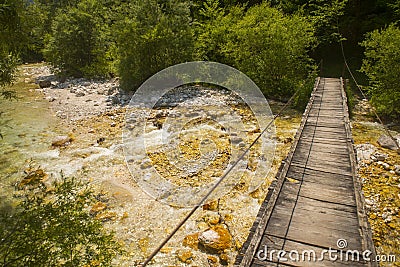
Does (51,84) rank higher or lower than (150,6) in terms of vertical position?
lower

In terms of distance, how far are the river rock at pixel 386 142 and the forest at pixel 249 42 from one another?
92.4 inches

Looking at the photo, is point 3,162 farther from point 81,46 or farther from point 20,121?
point 81,46

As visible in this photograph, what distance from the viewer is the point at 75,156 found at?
827cm

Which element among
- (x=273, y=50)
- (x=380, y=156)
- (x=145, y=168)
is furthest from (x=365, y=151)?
(x=273, y=50)

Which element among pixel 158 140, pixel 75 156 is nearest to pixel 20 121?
pixel 75 156

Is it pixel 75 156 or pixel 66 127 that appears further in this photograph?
pixel 66 127

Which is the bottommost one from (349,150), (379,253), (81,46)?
(379,253)

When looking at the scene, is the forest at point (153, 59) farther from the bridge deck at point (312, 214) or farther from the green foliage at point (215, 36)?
the bridge deck at point (312, 214)

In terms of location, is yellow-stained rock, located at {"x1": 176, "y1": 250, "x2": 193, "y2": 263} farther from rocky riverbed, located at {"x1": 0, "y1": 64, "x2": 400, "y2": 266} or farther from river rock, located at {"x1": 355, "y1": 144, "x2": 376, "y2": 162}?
river rock, located at {"x1": 355, "y1": 144, "x2": 376, "y2": 162}

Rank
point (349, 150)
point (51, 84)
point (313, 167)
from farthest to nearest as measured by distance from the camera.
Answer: point (51, 84), point (349, 150), point (313, 167)

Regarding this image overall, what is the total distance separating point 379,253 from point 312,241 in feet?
8.91

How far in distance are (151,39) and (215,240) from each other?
12.0 metres

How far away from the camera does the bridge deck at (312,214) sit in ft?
9.60

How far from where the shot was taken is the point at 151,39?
14039mm
